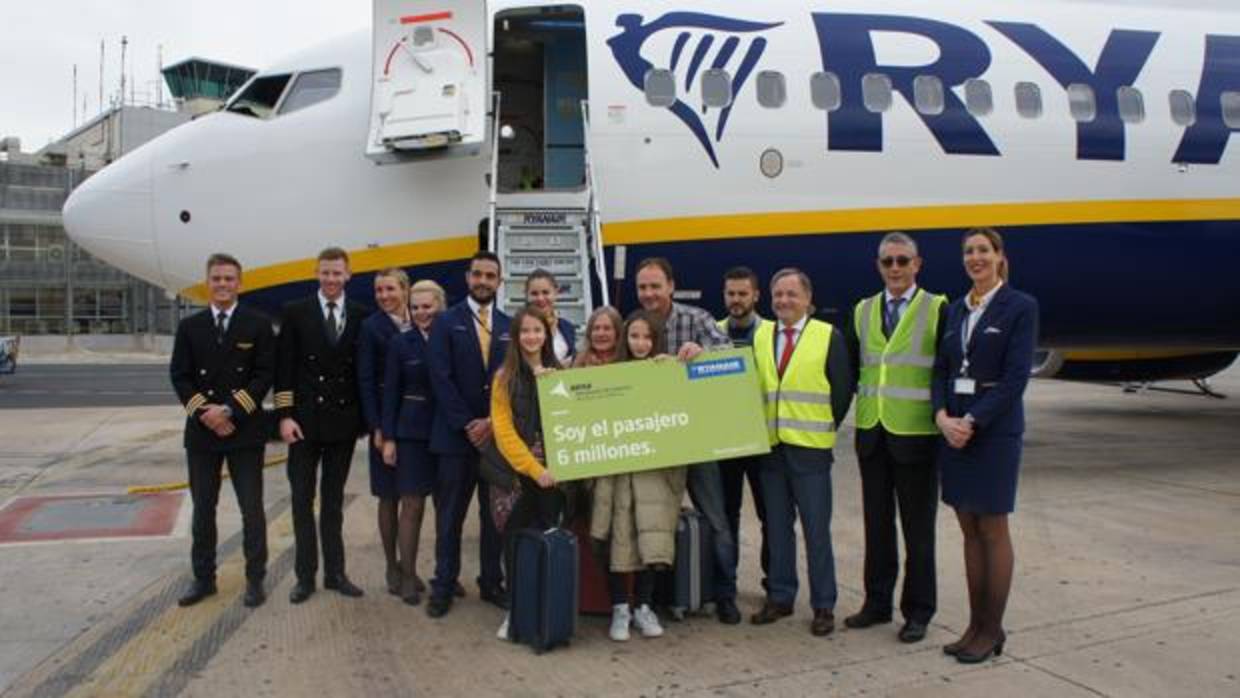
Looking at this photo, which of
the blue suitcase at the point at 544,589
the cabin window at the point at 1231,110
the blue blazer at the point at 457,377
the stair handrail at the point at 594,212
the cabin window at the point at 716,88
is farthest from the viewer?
the cabin window at the point at 1231,110

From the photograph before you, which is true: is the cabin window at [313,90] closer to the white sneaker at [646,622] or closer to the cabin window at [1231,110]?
the white sneaker at [646,622]

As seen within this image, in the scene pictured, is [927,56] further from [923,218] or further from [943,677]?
[943,677]

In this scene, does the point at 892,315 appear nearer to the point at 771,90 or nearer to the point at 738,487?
the point at 738,487

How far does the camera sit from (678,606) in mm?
5133

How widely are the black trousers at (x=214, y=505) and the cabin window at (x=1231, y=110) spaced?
10315 mm

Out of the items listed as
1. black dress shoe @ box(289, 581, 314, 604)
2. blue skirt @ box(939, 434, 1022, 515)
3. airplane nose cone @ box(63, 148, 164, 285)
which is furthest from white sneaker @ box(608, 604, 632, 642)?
airplane nose cone @ box(63, 148, 164, 285)

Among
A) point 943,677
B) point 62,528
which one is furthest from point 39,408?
point 943,677

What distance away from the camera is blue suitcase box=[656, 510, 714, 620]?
16.7 feet

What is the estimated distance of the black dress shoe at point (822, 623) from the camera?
4977mm

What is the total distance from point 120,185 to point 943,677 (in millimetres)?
8346

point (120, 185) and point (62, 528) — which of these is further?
point (120, 185)

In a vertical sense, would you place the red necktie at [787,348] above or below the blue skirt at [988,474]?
above

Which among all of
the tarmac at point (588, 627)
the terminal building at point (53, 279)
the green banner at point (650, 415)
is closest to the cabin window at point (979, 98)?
the tarmac at point (588, 627)

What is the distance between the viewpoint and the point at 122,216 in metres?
9.15
